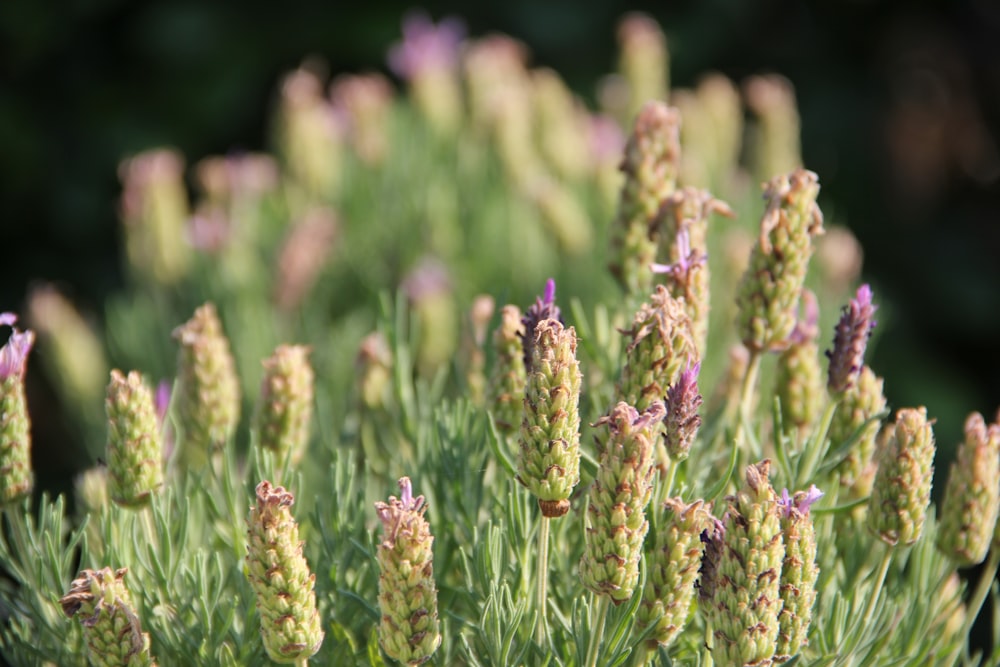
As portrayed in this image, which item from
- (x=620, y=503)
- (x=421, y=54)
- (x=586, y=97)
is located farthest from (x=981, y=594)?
(x=586, y=97)

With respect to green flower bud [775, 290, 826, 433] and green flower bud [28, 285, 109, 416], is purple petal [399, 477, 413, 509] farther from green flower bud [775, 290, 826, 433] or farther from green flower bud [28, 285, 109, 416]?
green flower bud [28, 285, 109, 416]

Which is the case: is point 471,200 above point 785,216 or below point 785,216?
above

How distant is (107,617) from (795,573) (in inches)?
15.8

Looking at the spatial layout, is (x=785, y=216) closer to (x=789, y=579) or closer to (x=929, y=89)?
(x=789, y=579)

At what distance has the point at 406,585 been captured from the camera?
67cm

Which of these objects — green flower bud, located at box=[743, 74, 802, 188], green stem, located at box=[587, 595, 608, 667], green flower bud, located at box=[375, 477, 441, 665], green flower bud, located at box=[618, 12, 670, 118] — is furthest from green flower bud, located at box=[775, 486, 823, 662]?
green flower bud, located at box=[618, 12, 670, 118]

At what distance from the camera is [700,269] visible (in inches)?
31.9

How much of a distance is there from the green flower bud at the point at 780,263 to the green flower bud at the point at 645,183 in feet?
0.43

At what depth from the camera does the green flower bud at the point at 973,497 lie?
793 mm

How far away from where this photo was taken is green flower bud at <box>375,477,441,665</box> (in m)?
0.66

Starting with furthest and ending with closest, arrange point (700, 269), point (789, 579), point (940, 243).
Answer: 1. point (940, 243)
2. point (700, 269)
3. point (789, 579)

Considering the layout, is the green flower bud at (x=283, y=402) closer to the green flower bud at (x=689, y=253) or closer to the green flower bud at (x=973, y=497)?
the green flower bud at (x=689, y=253)

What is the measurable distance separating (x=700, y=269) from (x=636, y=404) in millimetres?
133

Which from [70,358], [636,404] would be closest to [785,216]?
[636,404]
